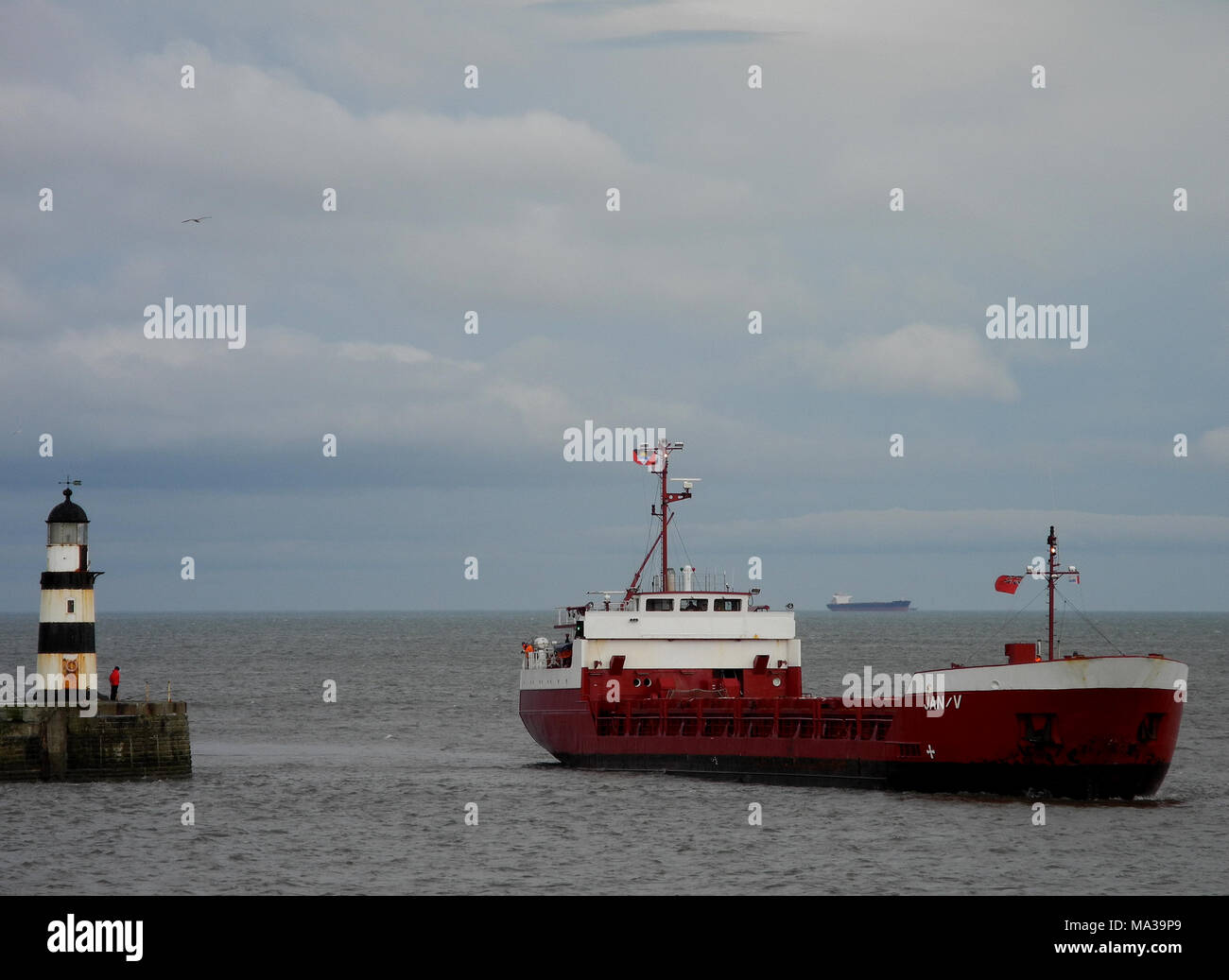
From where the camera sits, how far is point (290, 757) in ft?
180

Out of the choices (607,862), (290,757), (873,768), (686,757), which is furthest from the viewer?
(290,757)

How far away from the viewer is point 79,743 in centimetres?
4200

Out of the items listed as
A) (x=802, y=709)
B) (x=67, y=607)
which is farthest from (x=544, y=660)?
(x=67, y=607)

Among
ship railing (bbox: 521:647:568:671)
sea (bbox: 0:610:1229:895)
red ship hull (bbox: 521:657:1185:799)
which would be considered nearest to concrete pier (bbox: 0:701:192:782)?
sea (bbox: 0:610:1229:895)

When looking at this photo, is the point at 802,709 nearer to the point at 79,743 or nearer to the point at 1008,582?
the point at 1008,582

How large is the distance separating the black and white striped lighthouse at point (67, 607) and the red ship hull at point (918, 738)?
14.2 metres

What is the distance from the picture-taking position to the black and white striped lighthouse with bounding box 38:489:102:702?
139 ft

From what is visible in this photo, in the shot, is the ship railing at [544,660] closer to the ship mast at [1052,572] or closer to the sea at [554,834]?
the sea at [554,834]

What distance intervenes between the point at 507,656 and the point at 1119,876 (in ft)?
438

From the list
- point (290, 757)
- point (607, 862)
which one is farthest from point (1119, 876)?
point (290, 757)

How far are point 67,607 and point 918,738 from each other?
22.0m

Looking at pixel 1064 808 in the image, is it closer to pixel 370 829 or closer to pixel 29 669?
pixel 370 829

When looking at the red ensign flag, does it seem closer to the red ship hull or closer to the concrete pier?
the red ship hull

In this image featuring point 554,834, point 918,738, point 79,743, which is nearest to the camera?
point 554,834
